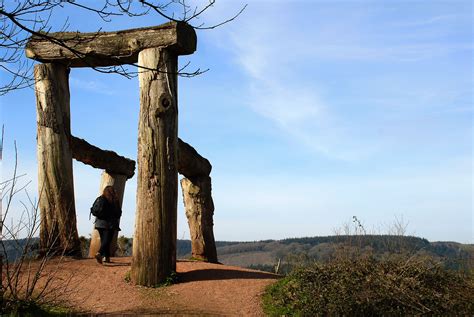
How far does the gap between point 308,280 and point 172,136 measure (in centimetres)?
331

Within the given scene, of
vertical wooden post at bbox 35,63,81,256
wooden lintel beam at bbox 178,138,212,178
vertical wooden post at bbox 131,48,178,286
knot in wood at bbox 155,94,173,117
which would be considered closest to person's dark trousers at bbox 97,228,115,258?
vertical wooden post at bbox 35,63,81,256

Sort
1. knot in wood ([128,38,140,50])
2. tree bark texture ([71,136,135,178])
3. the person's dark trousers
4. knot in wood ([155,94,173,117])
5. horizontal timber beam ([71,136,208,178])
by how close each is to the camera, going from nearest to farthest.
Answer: knot in wood ([155,94,173,117]), knot in wood ([128,38,140,50]), the person's dark trousers, horizontal timber beam ([71,136,208,178]), tree bark texture ([71,136,135,178])

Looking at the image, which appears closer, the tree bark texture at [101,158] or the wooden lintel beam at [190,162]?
the wooden lintel beam at [190,162]

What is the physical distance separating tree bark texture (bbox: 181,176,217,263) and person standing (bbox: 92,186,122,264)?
2467 mm

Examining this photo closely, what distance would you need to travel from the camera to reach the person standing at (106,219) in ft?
35.3

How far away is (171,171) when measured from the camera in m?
9.59

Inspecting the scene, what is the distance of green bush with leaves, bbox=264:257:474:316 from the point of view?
8195 mm

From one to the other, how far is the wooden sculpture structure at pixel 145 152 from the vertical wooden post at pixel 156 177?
0.02 m

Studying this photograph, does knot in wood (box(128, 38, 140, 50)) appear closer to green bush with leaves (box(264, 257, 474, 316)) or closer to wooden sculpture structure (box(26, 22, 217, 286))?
wooden sculpture structure (box(26, 22, 217, 286))

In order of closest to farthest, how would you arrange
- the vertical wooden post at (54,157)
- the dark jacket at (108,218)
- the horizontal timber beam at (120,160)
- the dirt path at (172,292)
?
the dirt path at (172,292), the dark jacket at (108,218), the vertical wooden post at (54,157), the horizontal timber beam at (120,160)

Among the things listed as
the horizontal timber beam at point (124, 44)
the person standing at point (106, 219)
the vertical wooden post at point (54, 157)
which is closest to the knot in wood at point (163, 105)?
the horizontal timber beam at point (124, 44)

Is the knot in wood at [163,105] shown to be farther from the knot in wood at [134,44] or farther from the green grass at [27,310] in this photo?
the green grass at [27,310]

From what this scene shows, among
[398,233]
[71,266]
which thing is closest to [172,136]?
[71,266]

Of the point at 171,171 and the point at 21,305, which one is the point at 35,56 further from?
the point at 21,305
